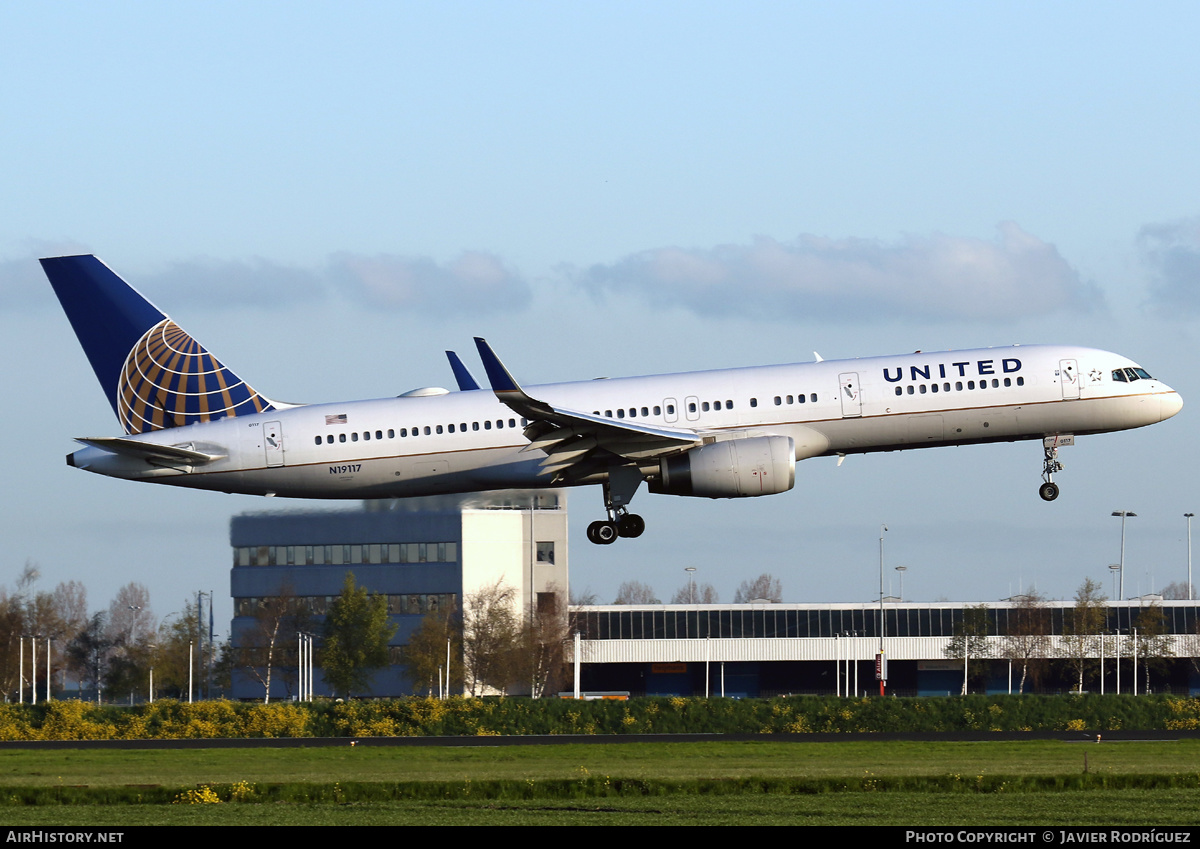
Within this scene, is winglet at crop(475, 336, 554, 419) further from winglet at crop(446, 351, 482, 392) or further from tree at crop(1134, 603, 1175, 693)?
tree at crop(1134, 603, 1175, 693)

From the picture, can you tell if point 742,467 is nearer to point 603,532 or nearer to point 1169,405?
point 603,532

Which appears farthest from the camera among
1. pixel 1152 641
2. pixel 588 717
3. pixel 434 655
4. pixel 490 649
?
pixel 1152 641

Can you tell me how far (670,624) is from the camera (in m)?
130

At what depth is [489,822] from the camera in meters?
32.0

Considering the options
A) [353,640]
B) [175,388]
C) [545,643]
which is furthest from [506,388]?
[545,643]

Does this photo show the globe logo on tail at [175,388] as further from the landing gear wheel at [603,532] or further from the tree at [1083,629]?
the tree at [1083,629]

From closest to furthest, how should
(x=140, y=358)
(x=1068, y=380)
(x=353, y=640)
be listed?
1. (x=1068, y=380)
2. (x=140, y=358)
3. (x=353, y=640)

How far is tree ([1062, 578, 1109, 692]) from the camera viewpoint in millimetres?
112812

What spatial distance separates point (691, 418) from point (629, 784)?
1053 centimetres

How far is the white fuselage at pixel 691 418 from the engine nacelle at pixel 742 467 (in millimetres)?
976

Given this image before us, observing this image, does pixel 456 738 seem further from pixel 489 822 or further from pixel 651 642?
pixel 651 642

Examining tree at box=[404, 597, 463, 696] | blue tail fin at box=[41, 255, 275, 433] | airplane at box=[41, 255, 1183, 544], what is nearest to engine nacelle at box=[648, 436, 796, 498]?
airplane at box=[41, 255, 1183, 544]

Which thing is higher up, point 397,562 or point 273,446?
point 273,446
